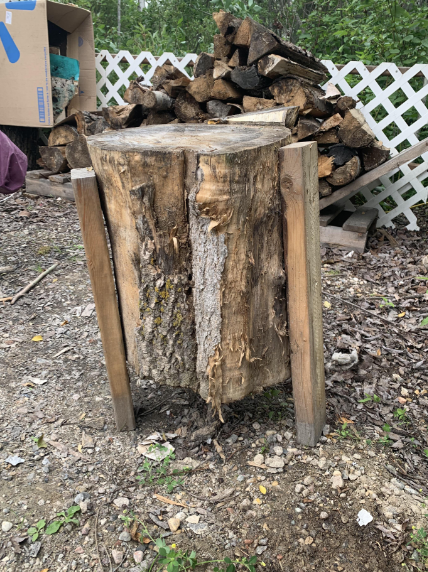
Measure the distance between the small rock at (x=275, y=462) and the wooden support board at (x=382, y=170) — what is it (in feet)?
7.84

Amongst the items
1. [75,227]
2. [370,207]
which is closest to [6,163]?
[75,227]

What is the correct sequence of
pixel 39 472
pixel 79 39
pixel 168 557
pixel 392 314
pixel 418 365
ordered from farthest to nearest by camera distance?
pixel 79 39
pixel 392 314
pixel 418 365
pixel 39 472
pixel 168 557

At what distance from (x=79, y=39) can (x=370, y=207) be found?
345 centimetres

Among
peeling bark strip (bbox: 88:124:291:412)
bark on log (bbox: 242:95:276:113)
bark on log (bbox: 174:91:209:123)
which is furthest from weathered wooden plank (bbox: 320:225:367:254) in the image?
peeling bark strip (bbox: 88:124:291:412)

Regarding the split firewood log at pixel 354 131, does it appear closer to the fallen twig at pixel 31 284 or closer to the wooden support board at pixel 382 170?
the wooden support board at pixel 382 170

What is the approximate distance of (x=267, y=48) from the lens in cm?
321

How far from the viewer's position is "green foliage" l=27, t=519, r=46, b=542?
4.73 feet

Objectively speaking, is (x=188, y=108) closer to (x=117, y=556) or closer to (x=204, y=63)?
(x=204, y=63)

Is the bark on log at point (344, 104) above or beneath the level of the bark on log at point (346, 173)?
above

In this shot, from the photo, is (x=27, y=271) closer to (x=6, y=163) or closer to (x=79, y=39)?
(x=6, y=163)

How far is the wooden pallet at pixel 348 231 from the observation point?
362cm

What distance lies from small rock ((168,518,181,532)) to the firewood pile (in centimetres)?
252

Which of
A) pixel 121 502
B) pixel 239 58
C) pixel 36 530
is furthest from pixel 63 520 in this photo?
pixel 239 58

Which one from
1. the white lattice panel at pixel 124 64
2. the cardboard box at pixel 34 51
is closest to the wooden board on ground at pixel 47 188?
the cardboard box at pixel 34 51
